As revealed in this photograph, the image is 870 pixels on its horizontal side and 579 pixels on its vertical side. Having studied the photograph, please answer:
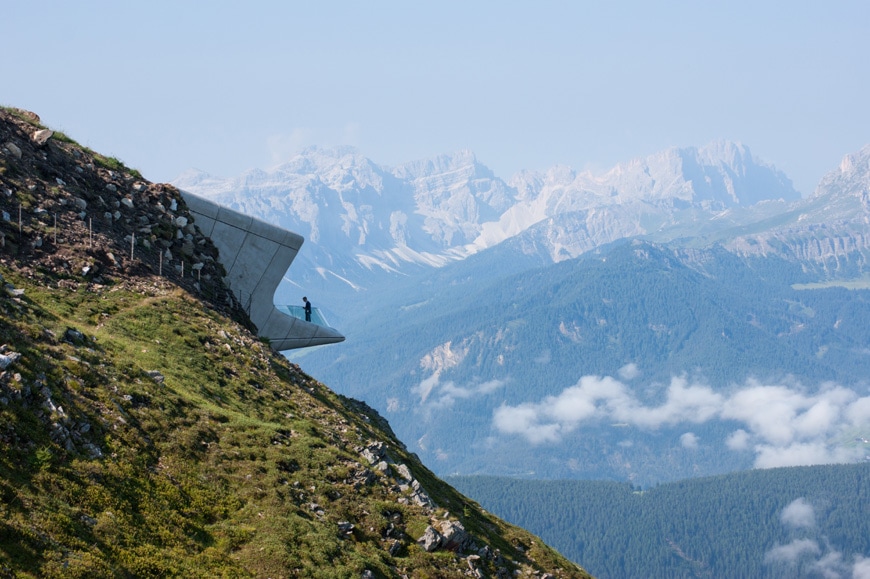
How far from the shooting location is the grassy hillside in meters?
22.7

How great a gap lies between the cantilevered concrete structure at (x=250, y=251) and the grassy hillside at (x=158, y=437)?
453 centimetres

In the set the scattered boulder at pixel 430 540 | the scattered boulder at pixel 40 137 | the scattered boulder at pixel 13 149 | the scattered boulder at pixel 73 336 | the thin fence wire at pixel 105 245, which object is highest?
the scattered boulder at pixel 40 137

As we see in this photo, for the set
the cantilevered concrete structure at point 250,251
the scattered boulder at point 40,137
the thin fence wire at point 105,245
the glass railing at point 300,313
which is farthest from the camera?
the glass railing at point 300,313

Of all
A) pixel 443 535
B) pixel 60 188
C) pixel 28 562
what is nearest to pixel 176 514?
pixel 28 562

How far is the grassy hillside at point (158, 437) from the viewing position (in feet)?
74.3


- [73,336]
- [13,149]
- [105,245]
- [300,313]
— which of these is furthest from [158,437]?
[300,313]

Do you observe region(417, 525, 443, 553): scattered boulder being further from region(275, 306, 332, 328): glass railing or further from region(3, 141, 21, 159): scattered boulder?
region(275, 306, 332, 328): glass railing

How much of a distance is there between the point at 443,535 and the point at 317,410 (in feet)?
30.2

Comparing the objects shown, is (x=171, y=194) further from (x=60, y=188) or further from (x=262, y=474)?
(x=262, y=474)

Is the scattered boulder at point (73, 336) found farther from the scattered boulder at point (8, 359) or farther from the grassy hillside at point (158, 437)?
the scattered boulder at point (8, 359)

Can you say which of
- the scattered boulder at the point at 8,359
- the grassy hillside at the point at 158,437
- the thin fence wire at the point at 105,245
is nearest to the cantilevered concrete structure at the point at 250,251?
the thin fence wire at the point at 105,245

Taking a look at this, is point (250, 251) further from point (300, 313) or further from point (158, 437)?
point (158, 437)

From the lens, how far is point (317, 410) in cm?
3650

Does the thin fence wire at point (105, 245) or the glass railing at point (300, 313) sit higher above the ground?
the glass railing at point (300, 313)
